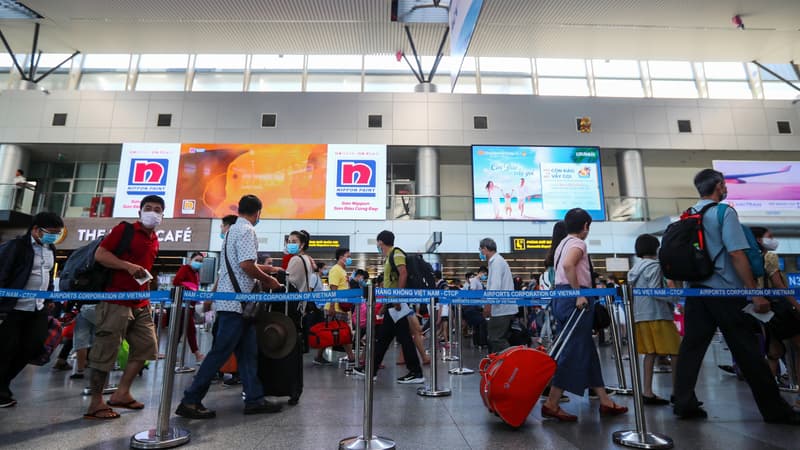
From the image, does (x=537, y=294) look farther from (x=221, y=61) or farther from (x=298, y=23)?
(x=221, y=61)

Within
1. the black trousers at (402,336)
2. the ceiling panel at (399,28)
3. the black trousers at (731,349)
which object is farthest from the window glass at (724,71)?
the black trousers at (402,336)

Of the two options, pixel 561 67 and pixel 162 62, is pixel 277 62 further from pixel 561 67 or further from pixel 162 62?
pixel 561 67

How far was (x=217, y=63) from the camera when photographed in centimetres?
1797

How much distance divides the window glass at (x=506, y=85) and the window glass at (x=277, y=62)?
25.5 ft

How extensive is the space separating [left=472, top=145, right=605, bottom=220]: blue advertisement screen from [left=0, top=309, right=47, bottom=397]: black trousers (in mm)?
12354

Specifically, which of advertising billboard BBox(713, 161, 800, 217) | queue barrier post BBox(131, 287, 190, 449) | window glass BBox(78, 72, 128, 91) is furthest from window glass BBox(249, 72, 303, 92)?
queue barrier post BBox(131, 287, 190, 449)

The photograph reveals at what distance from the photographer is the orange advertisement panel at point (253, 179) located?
14781 millimetres

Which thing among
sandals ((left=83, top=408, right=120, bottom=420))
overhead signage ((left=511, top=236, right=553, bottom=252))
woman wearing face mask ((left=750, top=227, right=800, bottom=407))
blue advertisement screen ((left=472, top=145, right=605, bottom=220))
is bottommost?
sandals ((left=83, top=408, right=120, bottom=420))

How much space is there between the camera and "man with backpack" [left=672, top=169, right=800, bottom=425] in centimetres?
295

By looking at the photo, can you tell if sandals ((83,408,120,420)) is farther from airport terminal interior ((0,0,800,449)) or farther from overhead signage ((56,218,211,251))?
overhead signage ((56,218,211,251))

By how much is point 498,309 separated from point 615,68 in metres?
16.9

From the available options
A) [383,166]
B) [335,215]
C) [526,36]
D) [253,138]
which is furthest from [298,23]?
[526,36]

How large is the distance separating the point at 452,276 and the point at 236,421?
1464 cm

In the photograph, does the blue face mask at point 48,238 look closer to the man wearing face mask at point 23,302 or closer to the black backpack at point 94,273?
the man wearing face mask at point 23,302
